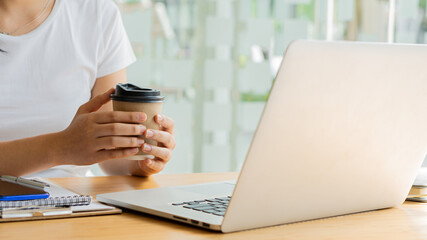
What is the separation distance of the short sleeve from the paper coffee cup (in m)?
0.57

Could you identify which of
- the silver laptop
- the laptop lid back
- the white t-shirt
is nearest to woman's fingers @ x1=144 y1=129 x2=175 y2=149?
the silver laptop

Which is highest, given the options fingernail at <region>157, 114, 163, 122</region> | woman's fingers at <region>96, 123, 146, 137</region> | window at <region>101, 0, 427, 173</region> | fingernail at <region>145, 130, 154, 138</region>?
fingernail at <region>157, 114, 163, 122</region>

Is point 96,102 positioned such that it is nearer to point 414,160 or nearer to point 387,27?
point 414,160

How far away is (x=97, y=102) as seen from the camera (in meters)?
1.04

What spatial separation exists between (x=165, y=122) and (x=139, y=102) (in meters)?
0.12

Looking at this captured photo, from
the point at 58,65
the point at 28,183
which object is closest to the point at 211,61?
the point at 58,65

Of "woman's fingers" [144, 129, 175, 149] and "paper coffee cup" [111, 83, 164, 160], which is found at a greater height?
"paper coffee cup" [111, 83, 164, 160]

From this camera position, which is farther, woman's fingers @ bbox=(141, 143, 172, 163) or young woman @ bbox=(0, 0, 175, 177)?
young woman @ bbox=(0, 0, 175, 177)

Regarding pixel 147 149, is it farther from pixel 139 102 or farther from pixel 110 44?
pixel 110 44

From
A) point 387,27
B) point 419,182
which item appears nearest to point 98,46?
point 419,182

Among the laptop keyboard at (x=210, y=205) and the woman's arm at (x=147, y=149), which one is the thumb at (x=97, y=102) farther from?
the laptop keyboard at (x=210, y=205)

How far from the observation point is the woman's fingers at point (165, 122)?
37.1 inches

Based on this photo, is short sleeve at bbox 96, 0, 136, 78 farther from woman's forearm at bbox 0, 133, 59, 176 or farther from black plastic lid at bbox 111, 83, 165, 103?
black plastic lid at bbox 111, 83, 165, 103

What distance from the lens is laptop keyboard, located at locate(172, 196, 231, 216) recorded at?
0.77 metres
